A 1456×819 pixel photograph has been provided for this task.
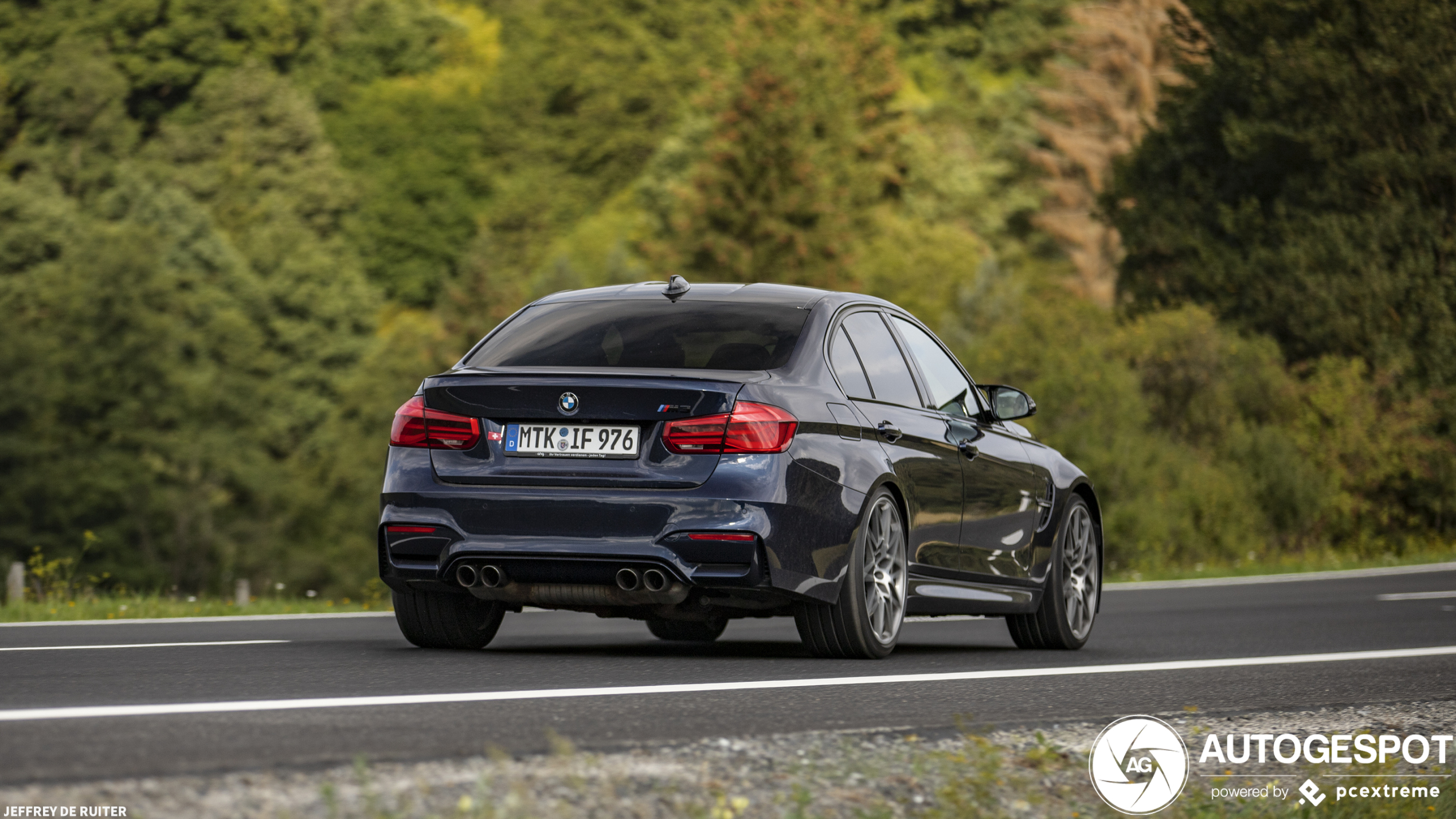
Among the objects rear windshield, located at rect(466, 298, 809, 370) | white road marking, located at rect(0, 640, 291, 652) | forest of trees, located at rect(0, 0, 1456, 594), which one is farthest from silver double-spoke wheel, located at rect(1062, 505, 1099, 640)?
forest of trees, located at rect(0, 0, 1456, 594)

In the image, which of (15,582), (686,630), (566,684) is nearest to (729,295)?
(686,630)

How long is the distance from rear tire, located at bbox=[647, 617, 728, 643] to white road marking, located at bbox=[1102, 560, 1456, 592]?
31.2 feet

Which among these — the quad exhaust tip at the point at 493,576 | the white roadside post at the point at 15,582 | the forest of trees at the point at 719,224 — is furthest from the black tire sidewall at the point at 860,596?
the forest of trees at the point at 719,224

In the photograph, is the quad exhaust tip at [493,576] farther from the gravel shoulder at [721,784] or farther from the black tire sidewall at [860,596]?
the gravel shoulder at [721,784]

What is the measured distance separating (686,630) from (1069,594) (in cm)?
207

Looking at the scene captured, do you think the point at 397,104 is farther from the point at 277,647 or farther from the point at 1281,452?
the point at 277,647

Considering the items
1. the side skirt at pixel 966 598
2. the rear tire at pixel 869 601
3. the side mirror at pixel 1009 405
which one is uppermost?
the side mirror at pixel 1009 405

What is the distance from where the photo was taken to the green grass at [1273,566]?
23.5 meters

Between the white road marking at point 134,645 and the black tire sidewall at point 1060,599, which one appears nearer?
the white road marking at point 134,645

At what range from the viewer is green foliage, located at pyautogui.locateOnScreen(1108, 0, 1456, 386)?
37.7 metres

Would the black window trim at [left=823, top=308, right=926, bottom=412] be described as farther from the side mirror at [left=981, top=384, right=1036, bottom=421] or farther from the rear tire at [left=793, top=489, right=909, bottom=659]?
the rear tire at [left=793, top=489, right=909, bottom=659]

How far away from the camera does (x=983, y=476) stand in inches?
391

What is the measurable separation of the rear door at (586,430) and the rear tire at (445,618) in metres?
0.94

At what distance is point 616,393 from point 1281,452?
92.6 feet
